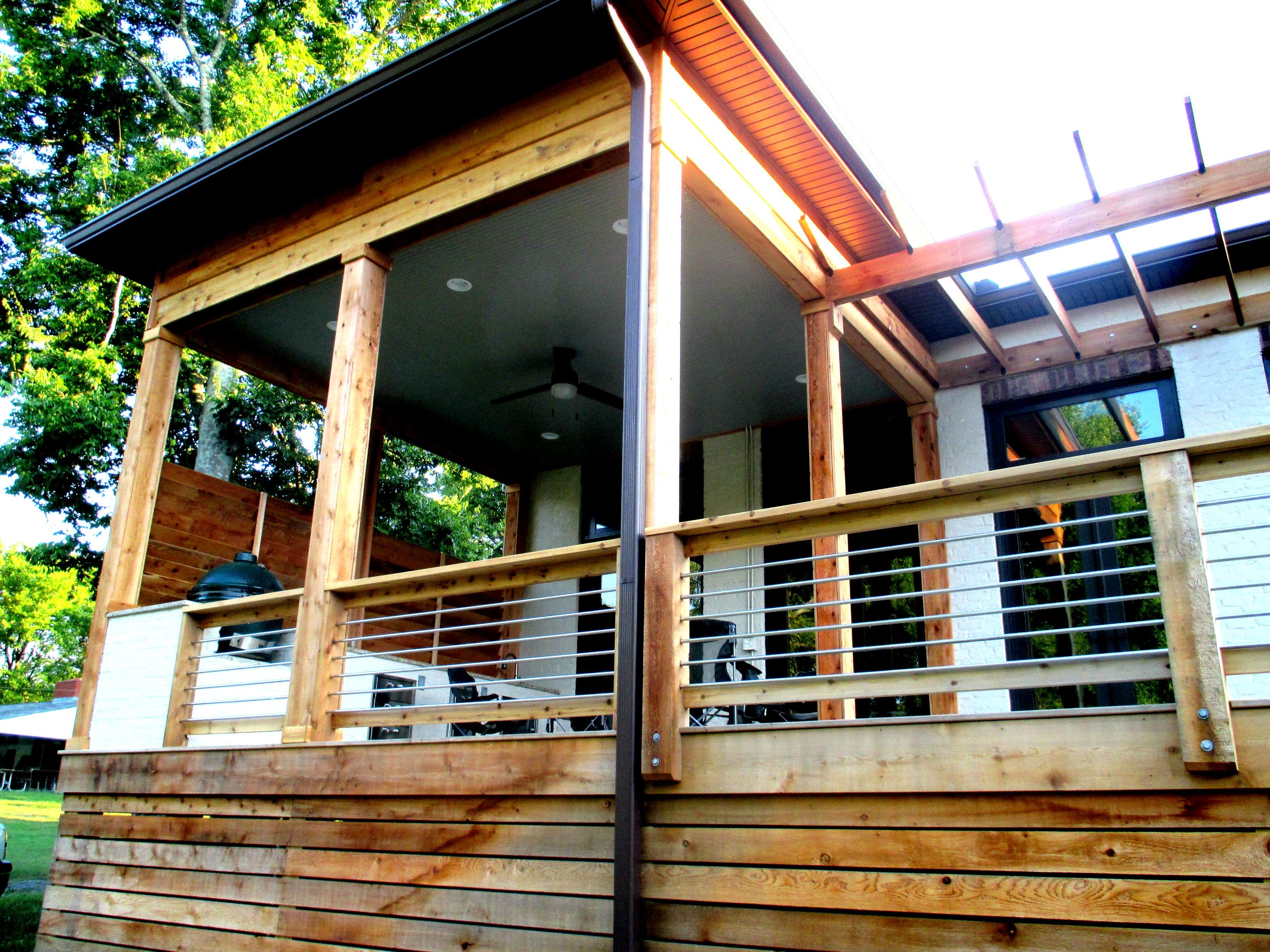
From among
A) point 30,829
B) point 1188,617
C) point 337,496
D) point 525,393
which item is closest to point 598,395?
point 525,393

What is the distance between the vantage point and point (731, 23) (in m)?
4.53

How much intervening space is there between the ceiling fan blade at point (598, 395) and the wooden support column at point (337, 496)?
200cm

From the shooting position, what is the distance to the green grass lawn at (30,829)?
12.2m

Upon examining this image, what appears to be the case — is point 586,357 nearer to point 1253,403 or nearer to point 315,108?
point 315,108

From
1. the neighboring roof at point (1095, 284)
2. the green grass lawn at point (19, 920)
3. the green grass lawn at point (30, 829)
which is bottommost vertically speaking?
the green grass lawn at point (19, 920)

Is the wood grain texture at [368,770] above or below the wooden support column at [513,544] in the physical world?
below

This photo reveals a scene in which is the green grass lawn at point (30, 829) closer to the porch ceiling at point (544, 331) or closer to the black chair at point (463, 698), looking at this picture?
the black chair at point (463, 698)

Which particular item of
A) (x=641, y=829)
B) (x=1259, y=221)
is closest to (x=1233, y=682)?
(x=1259, y=221)

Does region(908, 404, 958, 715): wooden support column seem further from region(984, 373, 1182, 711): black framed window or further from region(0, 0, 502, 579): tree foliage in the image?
region(0, 0, 502, 579): tree foliage

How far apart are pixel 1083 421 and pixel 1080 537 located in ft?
2.79

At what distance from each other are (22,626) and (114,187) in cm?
2388

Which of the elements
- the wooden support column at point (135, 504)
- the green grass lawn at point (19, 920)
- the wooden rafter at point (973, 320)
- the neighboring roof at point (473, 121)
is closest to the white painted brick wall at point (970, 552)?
the wooden rafter at point (973, 320)

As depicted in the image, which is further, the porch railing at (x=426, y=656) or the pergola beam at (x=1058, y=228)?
the pergola beam at (x=1058, y=228)

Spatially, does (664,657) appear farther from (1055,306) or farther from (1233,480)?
(1233,480)
